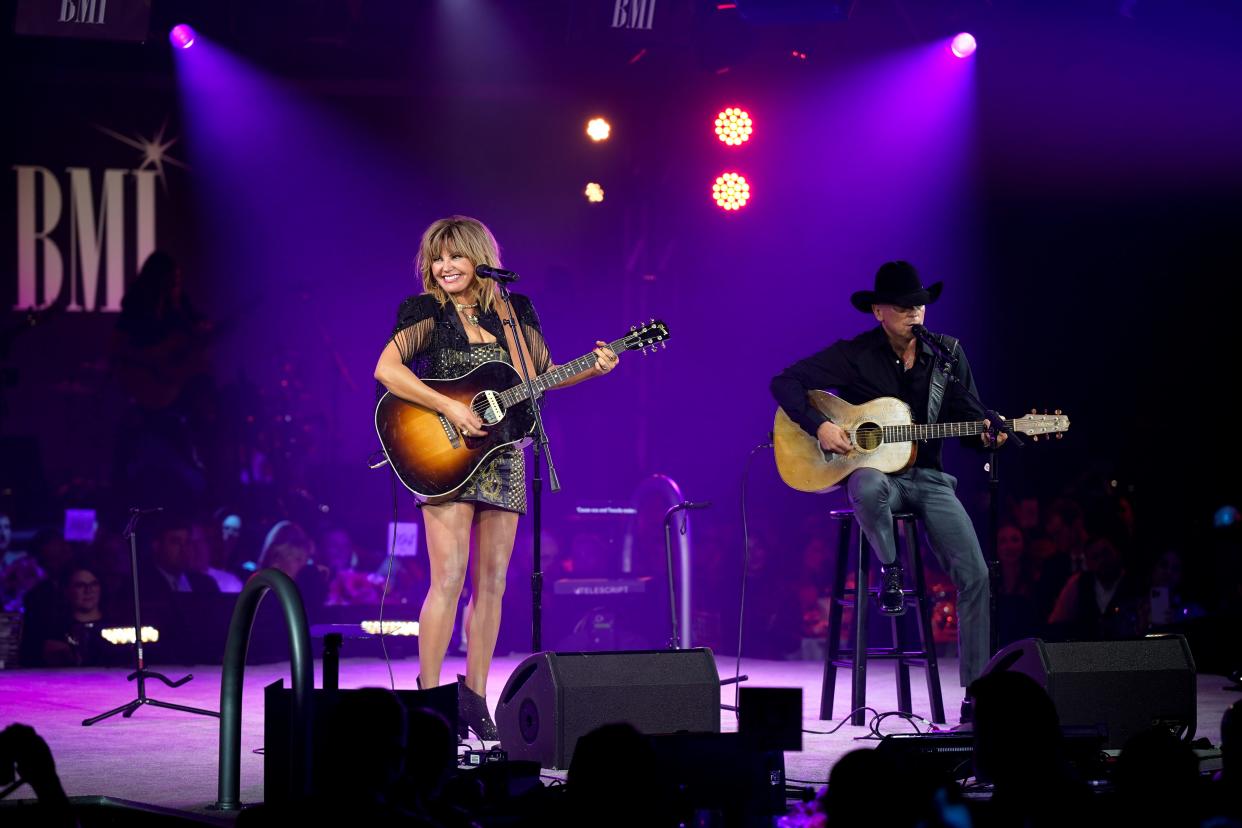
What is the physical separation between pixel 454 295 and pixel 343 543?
6150mm

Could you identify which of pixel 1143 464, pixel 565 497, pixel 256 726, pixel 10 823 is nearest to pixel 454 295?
pixel 256 726

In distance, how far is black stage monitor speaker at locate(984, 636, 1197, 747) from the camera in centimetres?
536

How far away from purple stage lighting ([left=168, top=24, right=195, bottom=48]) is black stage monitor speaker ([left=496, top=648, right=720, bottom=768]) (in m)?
7.76

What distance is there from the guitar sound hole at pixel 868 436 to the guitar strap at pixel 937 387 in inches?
9.9

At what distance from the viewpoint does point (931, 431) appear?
6664mm

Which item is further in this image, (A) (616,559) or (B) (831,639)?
(A) (616,559)

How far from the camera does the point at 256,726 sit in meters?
6.50

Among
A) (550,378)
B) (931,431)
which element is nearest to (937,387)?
(931,431)

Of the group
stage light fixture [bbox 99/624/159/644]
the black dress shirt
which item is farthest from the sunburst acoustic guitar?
stage light fixture [bbox 99/624/159/644]

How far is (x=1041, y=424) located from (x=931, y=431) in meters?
0.54

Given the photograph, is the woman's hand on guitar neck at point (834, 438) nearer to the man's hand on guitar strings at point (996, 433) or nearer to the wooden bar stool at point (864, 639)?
the wooden bar stool at point (864, 639)

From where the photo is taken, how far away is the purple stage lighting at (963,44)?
36.7 ft

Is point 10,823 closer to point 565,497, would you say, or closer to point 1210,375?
point 565,497

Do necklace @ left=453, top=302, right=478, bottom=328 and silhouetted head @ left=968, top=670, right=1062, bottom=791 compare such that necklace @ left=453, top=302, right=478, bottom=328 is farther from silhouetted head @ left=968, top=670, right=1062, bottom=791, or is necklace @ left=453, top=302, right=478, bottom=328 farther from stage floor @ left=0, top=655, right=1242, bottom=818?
silhouetted head @ left=968, top=670, right=1062, bottom=791
